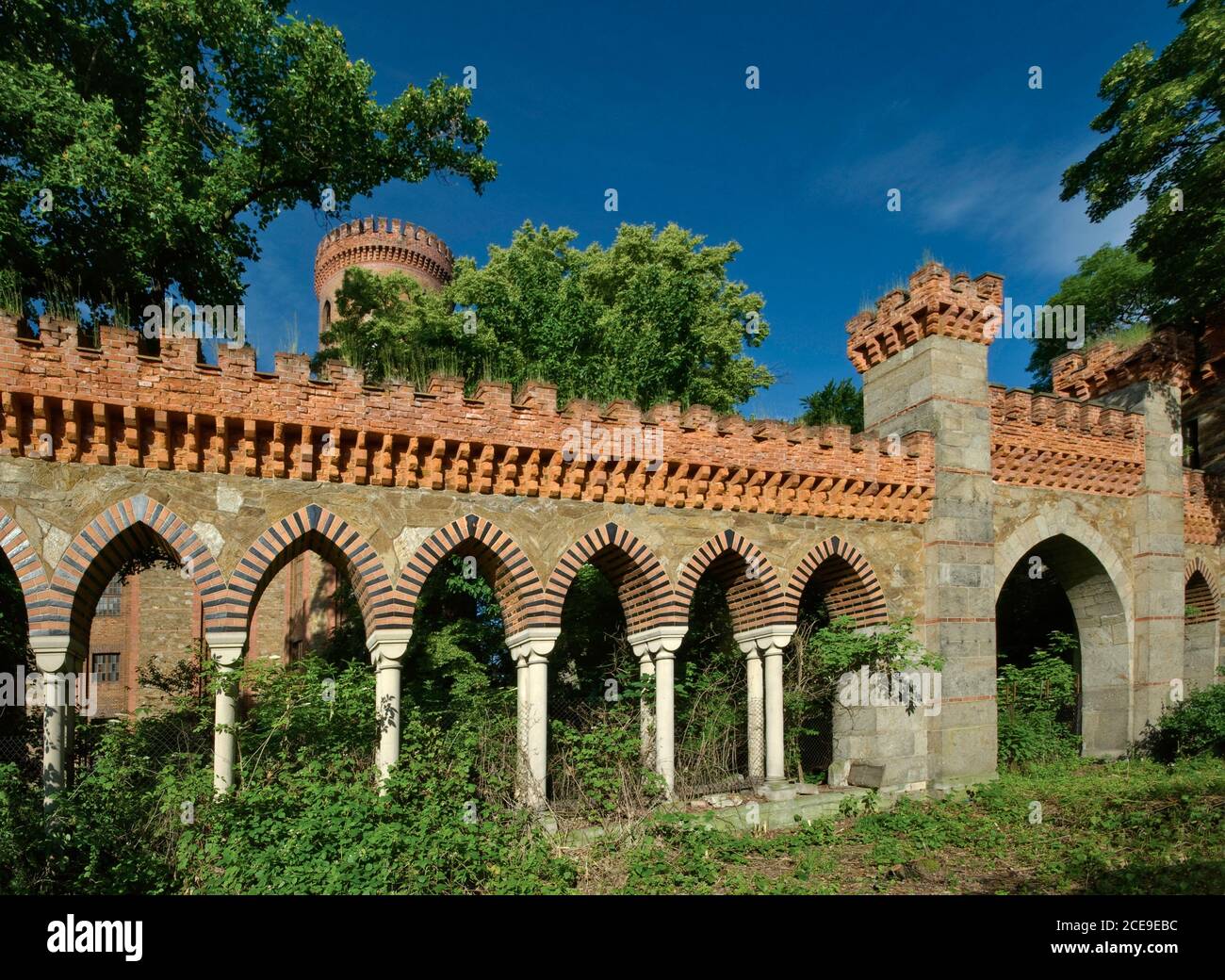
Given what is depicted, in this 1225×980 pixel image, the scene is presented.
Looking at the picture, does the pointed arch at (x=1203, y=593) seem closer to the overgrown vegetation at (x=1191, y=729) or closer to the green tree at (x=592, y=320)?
the overgrown vegetation at (x=1191, y=729)

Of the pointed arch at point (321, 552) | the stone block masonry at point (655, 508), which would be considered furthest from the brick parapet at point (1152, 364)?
the pointed arch at point (321, 552)

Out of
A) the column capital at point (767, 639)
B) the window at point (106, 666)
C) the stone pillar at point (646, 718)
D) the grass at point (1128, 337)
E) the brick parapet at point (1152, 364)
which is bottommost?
the window at point (106, 666)

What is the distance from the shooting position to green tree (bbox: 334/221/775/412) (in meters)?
15.1

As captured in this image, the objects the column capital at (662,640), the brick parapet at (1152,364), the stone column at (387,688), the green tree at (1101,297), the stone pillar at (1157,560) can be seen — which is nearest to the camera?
the stone column at (387,688)

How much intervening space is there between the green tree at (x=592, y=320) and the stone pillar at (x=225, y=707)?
20.9 feet

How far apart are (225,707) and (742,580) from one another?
5.91 metres

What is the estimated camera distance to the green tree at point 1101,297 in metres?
20.4

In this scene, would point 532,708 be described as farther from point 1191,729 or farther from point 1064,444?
point 1191,729

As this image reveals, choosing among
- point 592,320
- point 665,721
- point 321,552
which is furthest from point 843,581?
point 592,320

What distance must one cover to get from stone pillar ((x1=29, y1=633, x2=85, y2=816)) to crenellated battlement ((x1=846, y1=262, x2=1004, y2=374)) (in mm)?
10316

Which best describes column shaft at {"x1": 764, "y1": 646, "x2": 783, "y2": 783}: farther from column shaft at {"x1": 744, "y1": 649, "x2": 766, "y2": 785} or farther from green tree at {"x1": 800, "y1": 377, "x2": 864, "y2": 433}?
green tree at {"x1": 800, "y1": 377, "x2": 864, "y2": 433}
